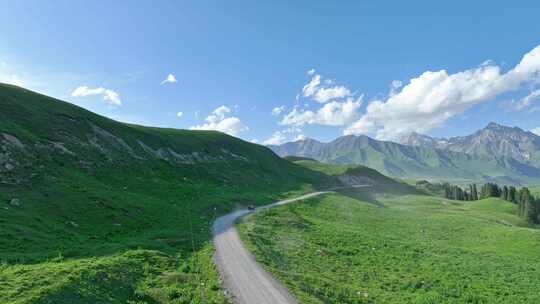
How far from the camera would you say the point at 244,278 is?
2428 cm

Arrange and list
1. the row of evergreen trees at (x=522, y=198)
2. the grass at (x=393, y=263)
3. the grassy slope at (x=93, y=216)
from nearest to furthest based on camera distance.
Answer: the grassy slope at (x=93, y=216), the grass at (x=393, y=263), the row of evergreen trees at (x=522, y=198)

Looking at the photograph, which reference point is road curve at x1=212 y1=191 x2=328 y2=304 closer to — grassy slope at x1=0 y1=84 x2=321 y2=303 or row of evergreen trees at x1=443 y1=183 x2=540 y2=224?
grassy slope at x1=0 y1=84 x2=321 y2=303

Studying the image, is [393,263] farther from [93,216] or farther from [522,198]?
[522,198]

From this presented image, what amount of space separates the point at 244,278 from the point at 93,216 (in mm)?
22551

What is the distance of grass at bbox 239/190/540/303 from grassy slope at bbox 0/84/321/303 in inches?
310

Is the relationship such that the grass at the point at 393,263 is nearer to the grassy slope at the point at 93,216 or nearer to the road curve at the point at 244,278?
the road curve at the point at 244,278

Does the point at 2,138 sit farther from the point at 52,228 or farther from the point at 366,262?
the point at 366,262

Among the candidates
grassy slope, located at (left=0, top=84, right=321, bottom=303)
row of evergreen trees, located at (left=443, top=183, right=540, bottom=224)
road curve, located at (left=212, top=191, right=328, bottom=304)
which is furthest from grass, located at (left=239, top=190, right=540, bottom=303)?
row of evergreen trees, located at (left=443, top=183, right=540, bottom=224)

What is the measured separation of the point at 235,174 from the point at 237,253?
84547mm

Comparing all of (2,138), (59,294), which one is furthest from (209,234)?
(2,138)

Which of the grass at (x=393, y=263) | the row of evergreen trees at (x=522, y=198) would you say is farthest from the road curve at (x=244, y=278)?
the row of evergreen trees at (x=522, y=198)

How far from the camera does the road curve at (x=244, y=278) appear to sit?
21.0m

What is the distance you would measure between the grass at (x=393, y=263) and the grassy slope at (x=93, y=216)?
25.8 feet

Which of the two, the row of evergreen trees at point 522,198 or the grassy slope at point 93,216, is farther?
the row of evergreen trees at point 522,198
